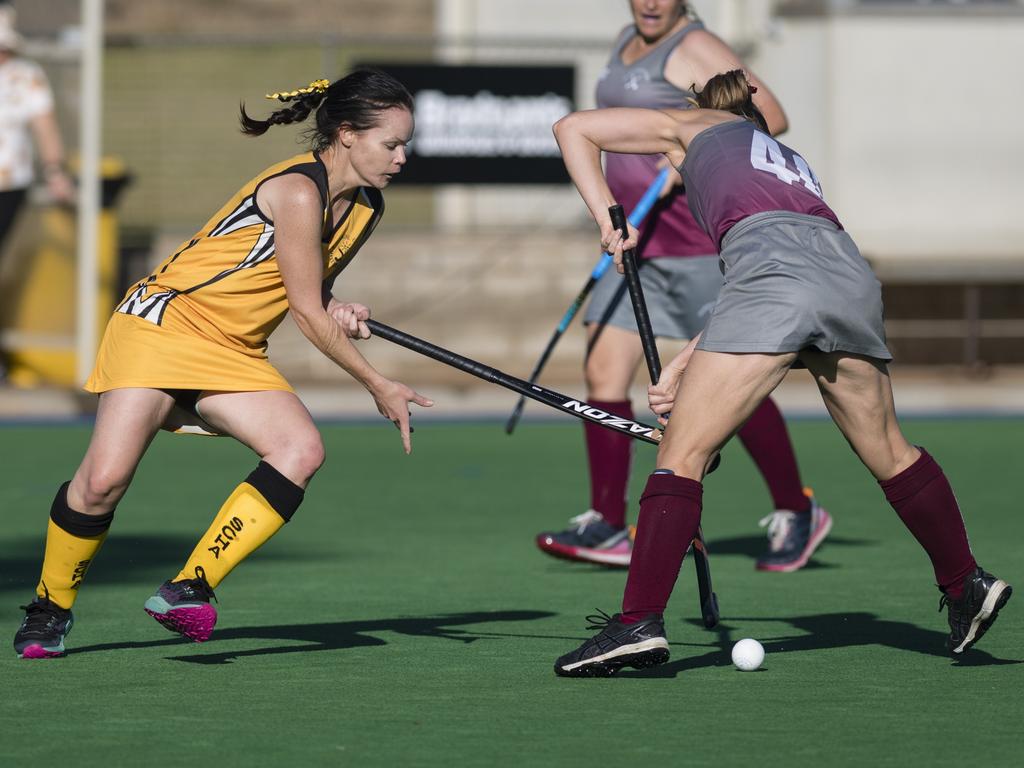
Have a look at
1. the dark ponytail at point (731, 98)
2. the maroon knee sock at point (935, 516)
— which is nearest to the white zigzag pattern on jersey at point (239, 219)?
the dark ponytail at point (731, 98)

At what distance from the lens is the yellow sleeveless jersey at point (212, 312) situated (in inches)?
200

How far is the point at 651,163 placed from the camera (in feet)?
23.5

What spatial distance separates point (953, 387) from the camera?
1426 cm

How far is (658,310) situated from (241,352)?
2.27 metres

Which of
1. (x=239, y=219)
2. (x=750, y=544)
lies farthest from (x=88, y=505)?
(x=750, y=544)

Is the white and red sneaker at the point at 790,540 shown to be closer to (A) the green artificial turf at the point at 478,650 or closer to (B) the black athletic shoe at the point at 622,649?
(A) the green artificial turf at the point at 478,650

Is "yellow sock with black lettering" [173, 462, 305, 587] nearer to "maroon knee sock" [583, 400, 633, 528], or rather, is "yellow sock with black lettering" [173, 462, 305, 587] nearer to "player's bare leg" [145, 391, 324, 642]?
"player's bare leg" [145, 391, 324, 642]

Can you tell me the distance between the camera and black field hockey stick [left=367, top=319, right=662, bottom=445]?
5.22 meters

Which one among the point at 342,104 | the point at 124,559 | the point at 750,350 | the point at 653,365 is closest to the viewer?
the point at 750,350

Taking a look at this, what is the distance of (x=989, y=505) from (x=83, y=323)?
7.15m

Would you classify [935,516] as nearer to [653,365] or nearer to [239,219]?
[653,365]

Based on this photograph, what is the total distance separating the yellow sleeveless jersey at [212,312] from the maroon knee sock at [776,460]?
2283mm

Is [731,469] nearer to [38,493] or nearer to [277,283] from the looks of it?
[38,493]

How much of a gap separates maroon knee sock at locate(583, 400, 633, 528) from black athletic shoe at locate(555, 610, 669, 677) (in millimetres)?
2218
